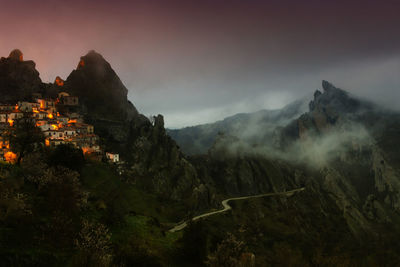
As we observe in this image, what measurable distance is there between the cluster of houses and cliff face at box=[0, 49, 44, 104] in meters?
20.6

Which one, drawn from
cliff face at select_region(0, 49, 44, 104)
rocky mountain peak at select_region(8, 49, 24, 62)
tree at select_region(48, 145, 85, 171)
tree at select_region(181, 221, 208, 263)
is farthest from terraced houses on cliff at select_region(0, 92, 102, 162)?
tree at select_region(181, 221, 208, 263)

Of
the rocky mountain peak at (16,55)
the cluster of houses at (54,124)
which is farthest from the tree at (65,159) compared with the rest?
the rocky mountain peak at (16,55)

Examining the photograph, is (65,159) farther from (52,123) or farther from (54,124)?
(54,124)

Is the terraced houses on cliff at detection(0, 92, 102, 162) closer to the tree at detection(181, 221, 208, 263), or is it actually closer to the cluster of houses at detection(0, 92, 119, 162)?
the cluster of houses at detection(0, 92, 119, 162)

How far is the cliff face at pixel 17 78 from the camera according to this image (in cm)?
16906

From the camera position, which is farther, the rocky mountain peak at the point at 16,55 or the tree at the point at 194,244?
the rocky mountain peak at the point at 16,55

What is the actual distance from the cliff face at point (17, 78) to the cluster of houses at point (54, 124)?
67.5ft

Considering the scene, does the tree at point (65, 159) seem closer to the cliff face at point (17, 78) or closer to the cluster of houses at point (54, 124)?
the cluster of houses at point (54, 124)

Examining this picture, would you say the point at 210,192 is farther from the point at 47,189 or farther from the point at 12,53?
the point at 12,53

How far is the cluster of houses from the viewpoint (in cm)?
12081

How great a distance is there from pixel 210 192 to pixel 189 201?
26.4 meters

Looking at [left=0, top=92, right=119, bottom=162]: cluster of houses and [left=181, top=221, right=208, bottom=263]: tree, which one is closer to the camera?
[left=181, top=221, right=208, bottom=263]: tree

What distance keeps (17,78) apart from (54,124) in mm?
68190

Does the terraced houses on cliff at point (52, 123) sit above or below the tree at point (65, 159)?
above
